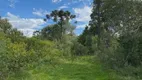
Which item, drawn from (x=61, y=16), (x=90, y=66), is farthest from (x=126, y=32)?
(x=61, y=16)

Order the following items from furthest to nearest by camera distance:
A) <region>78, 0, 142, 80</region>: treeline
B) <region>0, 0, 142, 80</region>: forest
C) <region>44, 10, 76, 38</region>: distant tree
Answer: <region>44, 10, 76, 38</region>: distant tree < <region>78, 0, 142, 80</region>: treeline < <region>0, 0, 142, 80</region>: forest

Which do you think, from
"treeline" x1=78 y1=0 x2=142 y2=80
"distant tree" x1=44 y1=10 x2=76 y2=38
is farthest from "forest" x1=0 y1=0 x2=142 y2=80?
"distant tree" x1=44 y1=10 x2=76 y2=38

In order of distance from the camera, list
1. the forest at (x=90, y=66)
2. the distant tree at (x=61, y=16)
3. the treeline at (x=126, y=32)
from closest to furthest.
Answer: the forest at (x=90, y=66) → the treeline at (x=126, y=32) → the distant tree at (x=61, y=16)

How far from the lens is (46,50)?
20.3 meters

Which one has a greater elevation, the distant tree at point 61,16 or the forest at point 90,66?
the distant tree at point 61,16

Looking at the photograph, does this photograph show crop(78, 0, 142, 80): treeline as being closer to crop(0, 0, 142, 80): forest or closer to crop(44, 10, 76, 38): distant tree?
crop(0, 0, 142, 80): forest

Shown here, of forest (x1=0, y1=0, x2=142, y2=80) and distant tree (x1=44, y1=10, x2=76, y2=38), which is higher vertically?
distant tree (x1=44, y1=10, x2=76, y2=38)

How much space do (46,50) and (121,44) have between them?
5951 millimetres

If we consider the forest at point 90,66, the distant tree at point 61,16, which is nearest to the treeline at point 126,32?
the forest at point 90,66

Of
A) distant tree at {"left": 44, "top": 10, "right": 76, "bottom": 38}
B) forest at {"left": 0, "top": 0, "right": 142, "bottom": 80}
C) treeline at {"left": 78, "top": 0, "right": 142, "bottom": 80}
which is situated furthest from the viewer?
distant tree at {"left": 44, "top": 10, "right": 76, "bottom": 38}

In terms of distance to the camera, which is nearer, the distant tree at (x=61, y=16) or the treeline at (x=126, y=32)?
the treeline at (x=126, y=32)

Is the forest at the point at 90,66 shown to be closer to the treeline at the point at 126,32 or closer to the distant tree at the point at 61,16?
→ the treeline at the point at 126,32

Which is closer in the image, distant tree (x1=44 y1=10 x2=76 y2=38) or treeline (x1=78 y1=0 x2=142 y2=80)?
treeline (x1=78 y1=0 x2=142 y2=80)

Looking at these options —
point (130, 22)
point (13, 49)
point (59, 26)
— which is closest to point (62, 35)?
point (59, 26)
